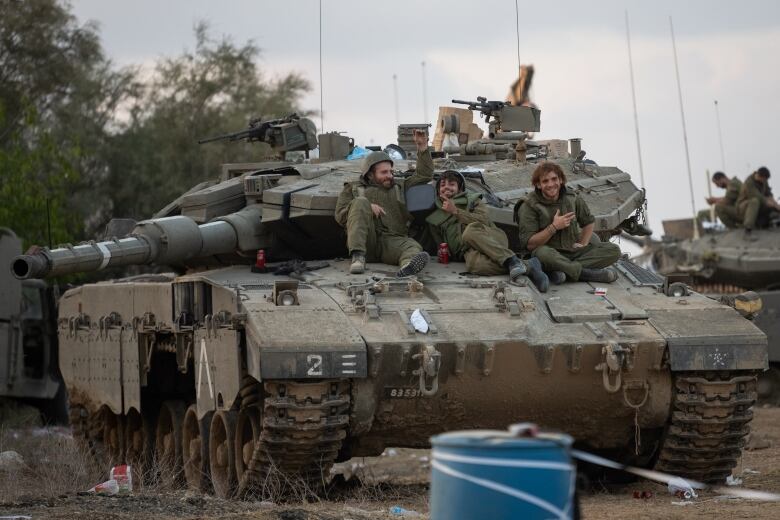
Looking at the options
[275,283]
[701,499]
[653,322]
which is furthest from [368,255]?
[701,499]

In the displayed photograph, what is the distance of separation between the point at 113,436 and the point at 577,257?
6.27 meters

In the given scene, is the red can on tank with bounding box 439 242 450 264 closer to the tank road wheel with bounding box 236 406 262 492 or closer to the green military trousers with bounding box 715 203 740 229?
the tank road wheel with bounding box 236 406 262 492

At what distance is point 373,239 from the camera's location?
47.6ft

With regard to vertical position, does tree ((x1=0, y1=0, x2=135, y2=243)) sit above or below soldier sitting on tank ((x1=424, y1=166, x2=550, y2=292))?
above

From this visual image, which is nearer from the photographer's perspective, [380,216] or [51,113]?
[380,216]

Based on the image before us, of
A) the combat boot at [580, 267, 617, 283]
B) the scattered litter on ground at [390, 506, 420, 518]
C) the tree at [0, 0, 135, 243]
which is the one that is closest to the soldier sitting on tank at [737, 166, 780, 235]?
the tree at [0, 0, 135, 243]

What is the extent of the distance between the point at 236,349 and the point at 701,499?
12.0ft

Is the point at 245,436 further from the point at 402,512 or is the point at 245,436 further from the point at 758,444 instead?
the point at 758,444

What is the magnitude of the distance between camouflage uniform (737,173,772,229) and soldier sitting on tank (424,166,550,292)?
38.4ft

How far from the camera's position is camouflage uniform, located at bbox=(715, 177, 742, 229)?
26.2 metres

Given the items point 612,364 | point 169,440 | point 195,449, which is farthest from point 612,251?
point 169,440

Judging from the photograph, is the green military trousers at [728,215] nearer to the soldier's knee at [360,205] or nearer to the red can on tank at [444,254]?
the red can on tank at [444,254]

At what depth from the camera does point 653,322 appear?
13.4 metres

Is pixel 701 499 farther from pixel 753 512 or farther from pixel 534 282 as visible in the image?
pixel 534 282
